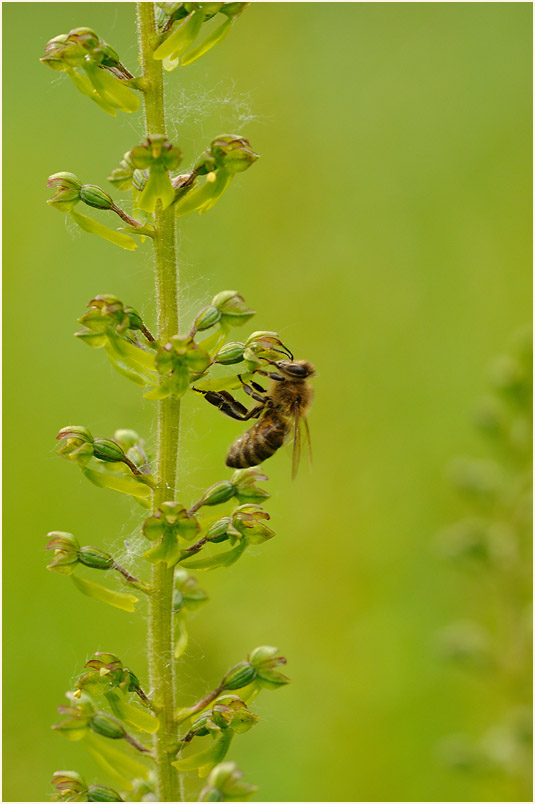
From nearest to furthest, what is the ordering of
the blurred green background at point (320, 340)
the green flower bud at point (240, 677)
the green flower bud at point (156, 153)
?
1. the green flower bud at point (156, 153)
2. the green flower bud at point (240, 677)
3. the blurred green background at point (320, 340)

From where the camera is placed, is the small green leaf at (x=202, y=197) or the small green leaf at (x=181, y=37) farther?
the small green leaf at (x=202, y=197)

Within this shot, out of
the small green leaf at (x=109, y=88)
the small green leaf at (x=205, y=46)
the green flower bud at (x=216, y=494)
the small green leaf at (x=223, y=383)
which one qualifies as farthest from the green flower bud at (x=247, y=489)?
the small green leaf at (x=205, y=46)

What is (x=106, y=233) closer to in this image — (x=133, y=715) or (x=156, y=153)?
(x=156, y=153)

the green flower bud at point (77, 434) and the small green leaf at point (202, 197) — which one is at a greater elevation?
the small green leaf at point (202, 197)

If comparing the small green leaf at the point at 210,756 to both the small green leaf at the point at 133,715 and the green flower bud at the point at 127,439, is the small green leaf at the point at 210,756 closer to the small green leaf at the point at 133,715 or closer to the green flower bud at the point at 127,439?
the small green leaf at the point at 133,715

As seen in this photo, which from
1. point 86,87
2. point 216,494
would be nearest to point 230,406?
point 216,494

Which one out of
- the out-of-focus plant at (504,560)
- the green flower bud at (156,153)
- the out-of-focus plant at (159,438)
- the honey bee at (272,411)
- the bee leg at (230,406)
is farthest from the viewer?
the out-of-focus plant at (504,560)

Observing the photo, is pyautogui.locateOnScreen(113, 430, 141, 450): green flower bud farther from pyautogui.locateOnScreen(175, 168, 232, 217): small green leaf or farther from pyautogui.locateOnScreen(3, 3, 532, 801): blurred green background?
pyautogui.locateOnScreen(3, 3, 532, 801): blurred green background
